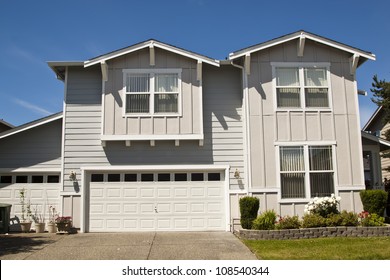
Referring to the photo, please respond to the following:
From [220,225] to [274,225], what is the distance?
241 cm

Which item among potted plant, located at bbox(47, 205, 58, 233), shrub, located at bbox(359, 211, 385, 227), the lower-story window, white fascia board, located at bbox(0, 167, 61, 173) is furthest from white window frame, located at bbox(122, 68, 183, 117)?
shrub, located at bbox(359, 211, 385, 227)

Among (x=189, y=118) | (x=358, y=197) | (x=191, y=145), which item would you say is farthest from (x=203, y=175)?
(x=358, y=197)

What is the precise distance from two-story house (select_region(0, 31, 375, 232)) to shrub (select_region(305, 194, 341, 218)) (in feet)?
2.02

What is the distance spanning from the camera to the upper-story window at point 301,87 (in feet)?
46.3

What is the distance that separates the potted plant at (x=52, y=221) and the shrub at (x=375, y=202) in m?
10.6

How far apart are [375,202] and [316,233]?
2.77 metres

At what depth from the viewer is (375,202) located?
13.1 m

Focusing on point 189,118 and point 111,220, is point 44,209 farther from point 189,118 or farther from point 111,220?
point 189,118

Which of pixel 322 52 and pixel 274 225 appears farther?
pixel 322 52

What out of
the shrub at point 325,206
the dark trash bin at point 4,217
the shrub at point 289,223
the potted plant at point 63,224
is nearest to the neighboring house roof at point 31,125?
the dark trash bin at point 4,217

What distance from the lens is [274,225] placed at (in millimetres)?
12172

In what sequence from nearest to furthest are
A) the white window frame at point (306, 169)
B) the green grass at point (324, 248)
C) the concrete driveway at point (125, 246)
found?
the green grass at point (324, 248) < the concrete driveway at point (125, 246) < the white window frame at point (306, 169)

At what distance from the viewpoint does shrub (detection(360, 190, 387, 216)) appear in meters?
13.1

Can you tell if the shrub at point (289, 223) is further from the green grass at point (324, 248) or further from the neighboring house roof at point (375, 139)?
the neighboring house roof at point (375, 139)
